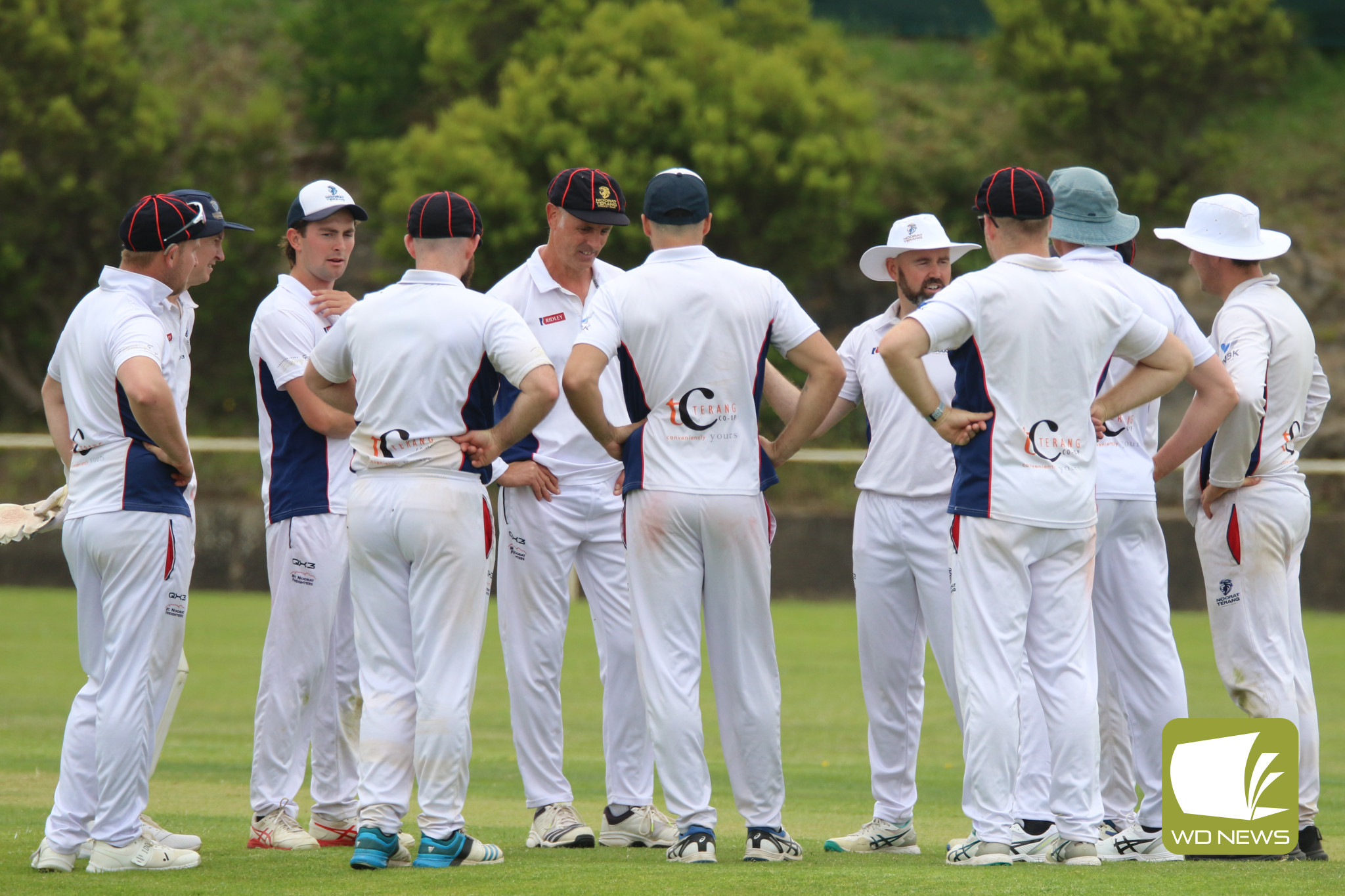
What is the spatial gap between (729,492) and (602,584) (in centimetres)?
108

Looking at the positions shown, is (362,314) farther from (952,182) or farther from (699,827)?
(952,182)

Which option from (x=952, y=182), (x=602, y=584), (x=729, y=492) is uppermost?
(x=952, y=182)

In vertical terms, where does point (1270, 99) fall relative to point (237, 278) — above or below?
above

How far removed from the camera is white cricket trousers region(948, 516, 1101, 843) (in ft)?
17.0

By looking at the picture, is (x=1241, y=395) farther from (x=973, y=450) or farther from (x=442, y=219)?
(x=442, y=219)

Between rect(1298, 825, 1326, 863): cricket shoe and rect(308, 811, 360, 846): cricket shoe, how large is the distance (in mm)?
3752

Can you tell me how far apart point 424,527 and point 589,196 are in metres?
1.67

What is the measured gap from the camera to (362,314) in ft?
17.5

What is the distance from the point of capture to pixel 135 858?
17.3 ft

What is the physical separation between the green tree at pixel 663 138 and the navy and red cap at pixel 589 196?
1265cm

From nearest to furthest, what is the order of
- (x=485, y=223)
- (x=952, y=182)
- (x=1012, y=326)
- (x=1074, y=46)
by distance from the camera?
1. (x=1012, y=326)
2. (x=485, y=223)
3. (x=1074, y=46)
4. (x=952, y=182)

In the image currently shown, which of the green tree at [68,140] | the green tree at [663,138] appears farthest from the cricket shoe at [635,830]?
the green tree at [68,140]

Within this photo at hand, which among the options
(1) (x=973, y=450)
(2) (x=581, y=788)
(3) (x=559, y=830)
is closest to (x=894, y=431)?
(1) (x=973, y=450)

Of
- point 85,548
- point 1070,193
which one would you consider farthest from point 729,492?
point 85,548
